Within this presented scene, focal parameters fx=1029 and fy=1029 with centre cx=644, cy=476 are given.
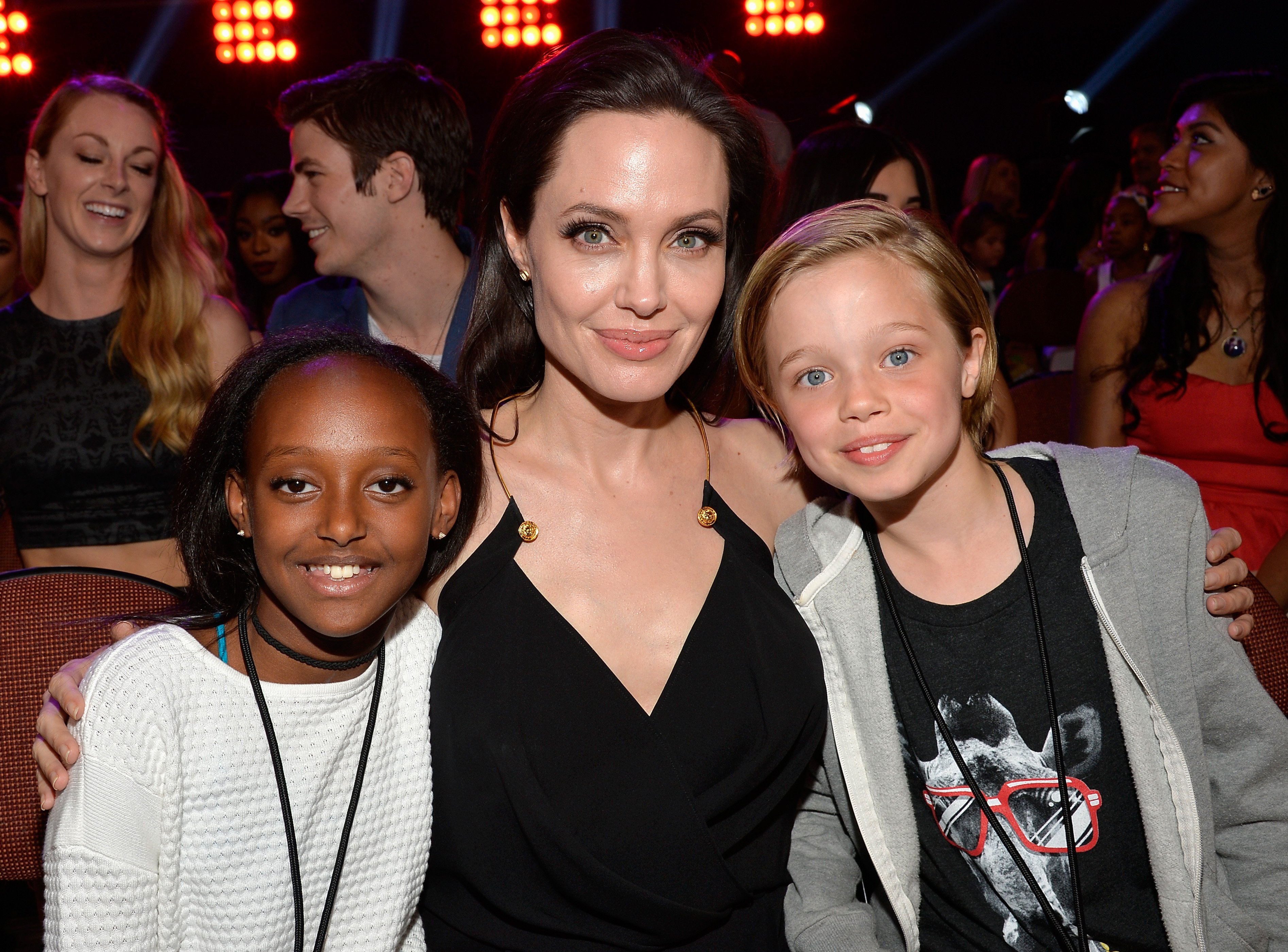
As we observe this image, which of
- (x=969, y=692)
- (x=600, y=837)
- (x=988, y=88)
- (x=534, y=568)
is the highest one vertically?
(x=988, y=88)

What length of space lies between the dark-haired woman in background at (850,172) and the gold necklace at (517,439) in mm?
1042

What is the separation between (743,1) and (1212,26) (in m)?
4.38

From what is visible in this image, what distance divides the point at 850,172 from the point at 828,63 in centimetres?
701

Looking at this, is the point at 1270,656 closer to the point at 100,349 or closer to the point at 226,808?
the point at 226,808

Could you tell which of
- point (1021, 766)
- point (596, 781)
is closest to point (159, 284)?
point (596, 781)

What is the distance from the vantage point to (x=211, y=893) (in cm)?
138

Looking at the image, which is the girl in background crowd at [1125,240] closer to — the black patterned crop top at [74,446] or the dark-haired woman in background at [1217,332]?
the dark-haired woman in background at [1217,332]

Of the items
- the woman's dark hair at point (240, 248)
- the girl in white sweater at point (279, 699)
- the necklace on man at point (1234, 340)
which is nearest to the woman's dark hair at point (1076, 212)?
the necklace on man at point (1234, 340)

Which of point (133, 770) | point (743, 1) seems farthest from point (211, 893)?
point (743, 1)

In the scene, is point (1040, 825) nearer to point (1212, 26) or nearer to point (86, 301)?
point (86, 301)

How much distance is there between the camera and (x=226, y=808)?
1.38m

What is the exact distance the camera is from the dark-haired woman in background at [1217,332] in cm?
280

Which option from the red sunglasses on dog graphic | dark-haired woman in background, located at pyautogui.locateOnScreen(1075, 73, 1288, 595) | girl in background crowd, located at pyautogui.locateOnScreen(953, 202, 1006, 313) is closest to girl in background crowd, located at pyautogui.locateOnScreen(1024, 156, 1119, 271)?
girl in background crowd, located at pyautogui.locateOnScreen(953, 202, 1006, 313)

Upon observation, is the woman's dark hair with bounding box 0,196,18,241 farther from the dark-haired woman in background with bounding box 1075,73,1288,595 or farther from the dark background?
the dark-haired woman in background with bounding box 1075,73,1288,595
